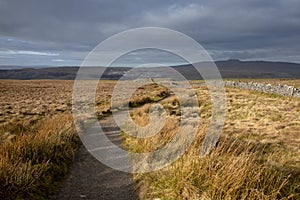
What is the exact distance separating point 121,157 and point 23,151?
319 cm

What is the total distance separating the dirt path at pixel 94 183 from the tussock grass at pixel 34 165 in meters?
0.29

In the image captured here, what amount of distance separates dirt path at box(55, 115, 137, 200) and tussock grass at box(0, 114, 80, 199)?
0.29 meters

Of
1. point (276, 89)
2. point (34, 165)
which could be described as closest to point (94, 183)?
point (34, 165)

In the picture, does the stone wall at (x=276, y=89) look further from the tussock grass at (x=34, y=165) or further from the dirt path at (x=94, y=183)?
the tussock grass at (x=34, y=165)

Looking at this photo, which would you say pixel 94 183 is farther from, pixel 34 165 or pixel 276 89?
pixel 276 89

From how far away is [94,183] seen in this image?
7.41m

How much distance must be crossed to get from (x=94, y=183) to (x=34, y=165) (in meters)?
1.57

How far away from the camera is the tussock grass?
585 cm

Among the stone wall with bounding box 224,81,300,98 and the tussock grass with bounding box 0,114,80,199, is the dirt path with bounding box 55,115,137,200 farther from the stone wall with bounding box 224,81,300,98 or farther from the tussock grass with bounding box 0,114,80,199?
the stone wall with bounding box 224,81,300,98

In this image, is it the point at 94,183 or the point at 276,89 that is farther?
the point at 276,89

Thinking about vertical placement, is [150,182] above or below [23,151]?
below

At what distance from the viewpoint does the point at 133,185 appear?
23.9 ft

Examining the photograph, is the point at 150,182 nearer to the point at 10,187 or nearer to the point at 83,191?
the point at 83,191

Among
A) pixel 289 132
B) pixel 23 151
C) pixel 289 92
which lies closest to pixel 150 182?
pixel 23 151
